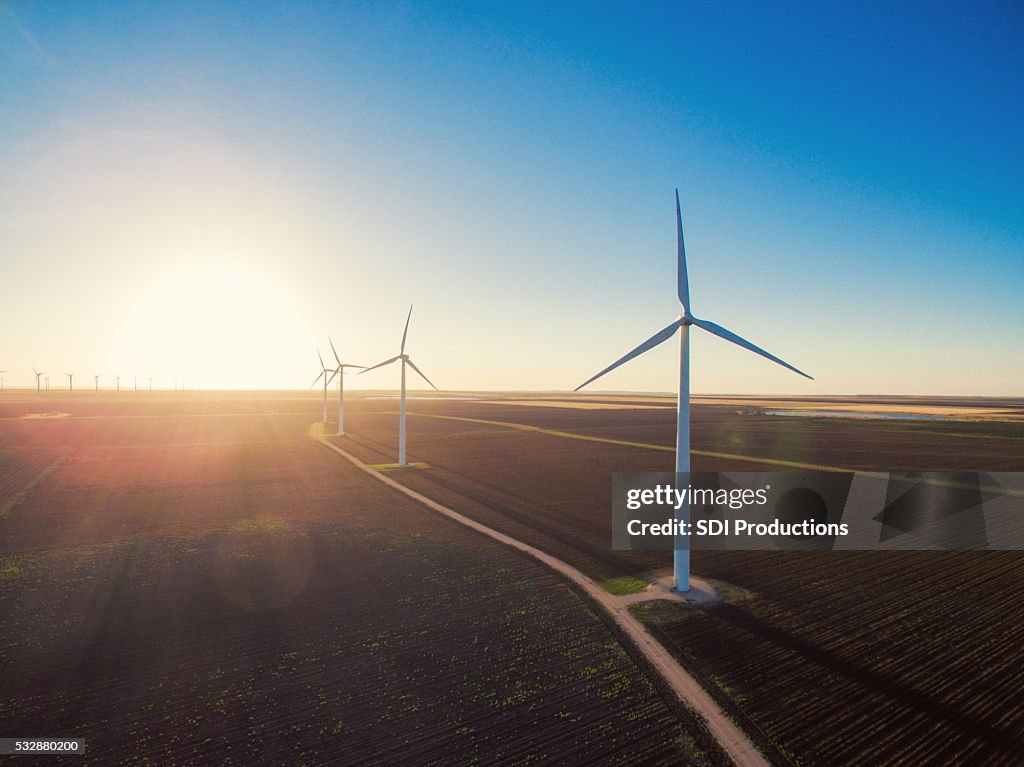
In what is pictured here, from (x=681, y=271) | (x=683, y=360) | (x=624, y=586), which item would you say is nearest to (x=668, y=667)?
(x=624, y=586)

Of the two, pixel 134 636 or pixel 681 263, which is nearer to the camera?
pixel 134 636

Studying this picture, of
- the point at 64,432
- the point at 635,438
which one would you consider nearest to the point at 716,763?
the point at 635,438

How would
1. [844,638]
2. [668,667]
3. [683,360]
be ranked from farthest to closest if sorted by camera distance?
[683,360]
[844,638]
[668,667]

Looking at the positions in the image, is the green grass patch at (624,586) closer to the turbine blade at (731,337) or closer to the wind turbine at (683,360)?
the wind turbine at (683,360)

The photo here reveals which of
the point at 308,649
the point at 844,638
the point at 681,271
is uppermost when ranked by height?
the point at 681,271

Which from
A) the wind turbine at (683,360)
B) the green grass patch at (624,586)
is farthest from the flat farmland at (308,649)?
the wind turbine at (683,360)

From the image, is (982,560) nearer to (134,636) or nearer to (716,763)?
(716,763)

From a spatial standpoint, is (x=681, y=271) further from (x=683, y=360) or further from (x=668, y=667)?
(x=668, y=667)

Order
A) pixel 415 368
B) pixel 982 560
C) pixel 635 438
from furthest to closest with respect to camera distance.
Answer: pixel 635 438 → pixel 415 368 → pixel 982 560
